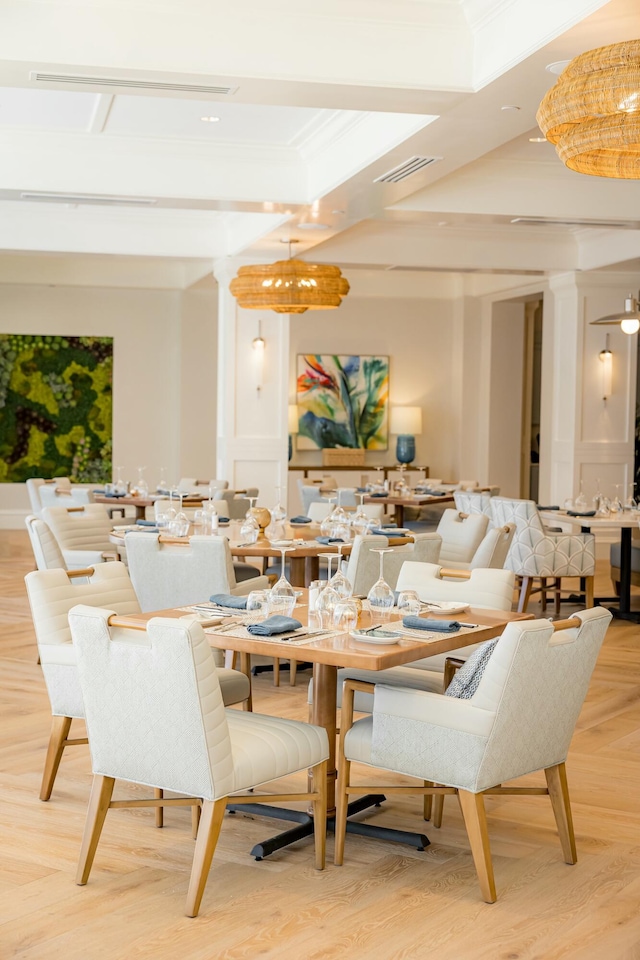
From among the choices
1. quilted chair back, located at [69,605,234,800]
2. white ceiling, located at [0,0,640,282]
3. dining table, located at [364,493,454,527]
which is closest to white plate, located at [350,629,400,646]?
quilted chair back, located at [69,605,234,800]

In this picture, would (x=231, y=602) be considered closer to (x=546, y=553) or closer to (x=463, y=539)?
(x=463, y=539)

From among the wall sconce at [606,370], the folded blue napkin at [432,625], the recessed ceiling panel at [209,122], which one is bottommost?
the folded blue napkin at [432,625]

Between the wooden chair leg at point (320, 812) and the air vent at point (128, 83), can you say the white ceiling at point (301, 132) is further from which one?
the wooden chair leg at point (320, 812)

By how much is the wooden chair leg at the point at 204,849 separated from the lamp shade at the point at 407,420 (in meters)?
12.3

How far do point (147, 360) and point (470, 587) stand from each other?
11.8m

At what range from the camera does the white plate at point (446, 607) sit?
4.38 m

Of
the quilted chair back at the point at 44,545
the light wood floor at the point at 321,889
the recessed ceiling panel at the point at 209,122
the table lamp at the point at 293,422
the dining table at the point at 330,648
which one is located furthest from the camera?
the table lamp at the point at 293,422

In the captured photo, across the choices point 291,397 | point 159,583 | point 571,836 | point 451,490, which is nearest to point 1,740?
point 159,583

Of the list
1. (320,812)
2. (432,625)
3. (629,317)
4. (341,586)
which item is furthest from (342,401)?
(320,812)

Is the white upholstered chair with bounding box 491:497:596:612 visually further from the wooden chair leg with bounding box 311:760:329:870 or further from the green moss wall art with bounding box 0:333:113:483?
the green moss wall art with bounding box 0:333:113:483

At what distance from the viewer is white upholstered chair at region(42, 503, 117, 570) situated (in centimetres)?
804

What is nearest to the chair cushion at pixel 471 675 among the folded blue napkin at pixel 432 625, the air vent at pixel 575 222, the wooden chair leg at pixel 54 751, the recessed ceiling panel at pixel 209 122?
the folded blue napkin at pixel 432 625

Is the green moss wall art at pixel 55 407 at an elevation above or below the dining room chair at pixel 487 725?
above

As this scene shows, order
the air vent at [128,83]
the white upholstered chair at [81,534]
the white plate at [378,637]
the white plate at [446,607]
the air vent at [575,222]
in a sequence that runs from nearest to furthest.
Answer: the white plate at [378,637] < the white plate at [446,607] < the air vent at [128,83] < the white upholstered chair at [81,534] < the air vent at [575,222]
